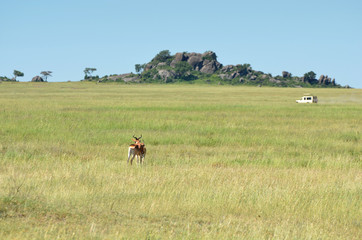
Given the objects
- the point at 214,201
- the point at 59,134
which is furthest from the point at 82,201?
the point at 59,134

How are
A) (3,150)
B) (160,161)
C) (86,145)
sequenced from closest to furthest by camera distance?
1. (160,161)
2. (3,150)
3. (86,145)

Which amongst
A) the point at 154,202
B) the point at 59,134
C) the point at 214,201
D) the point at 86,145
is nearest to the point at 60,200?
the point at 154,202

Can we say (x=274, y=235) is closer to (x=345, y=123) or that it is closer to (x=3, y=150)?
(x=3, y=150)

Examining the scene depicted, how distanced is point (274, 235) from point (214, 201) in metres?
2.66

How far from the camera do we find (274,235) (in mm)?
8195

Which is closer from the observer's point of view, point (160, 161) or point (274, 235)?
point (274, 235)

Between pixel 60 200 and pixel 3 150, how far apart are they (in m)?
10.3

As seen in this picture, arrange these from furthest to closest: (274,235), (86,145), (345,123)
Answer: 1. (345,123)
2. (86,145)
3. (274,235)

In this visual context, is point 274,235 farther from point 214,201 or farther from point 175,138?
point 175,138

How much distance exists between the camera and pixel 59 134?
25.7 m

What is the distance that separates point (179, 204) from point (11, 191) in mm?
3665

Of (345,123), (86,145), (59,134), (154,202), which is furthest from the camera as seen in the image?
Answer: (345,123)

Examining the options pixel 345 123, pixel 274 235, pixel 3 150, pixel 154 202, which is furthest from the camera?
pixel 345 123

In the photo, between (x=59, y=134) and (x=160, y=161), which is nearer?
(x=160, y=161)
